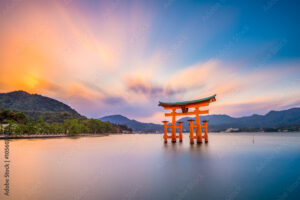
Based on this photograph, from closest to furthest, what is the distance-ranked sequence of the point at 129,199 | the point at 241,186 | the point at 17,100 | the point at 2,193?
the point at 129,199
the point at 2,193
the point at 241,186
the point at 17,100

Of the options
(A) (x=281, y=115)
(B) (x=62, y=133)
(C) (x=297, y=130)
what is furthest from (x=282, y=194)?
(A) (x=281, y=115)

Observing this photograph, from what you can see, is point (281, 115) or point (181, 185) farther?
point (281, 115)

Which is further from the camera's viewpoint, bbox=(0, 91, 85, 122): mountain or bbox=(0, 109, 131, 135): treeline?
bbox=(0, 91, 85, 122): mountain

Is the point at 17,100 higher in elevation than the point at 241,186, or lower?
higher

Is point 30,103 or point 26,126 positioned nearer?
point 26,126

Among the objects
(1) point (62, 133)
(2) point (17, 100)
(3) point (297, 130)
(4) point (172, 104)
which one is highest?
(2) point (17, 100)

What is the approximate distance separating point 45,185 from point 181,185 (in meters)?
5.47

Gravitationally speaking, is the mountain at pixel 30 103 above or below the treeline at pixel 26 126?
above

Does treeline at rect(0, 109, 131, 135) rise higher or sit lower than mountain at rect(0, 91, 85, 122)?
lower

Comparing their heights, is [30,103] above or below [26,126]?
above

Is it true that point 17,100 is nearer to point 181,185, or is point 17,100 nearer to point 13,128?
point 13,128

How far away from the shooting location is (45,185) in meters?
6.38

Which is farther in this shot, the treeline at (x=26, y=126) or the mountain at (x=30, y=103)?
the mountain at (x=30, y=103)

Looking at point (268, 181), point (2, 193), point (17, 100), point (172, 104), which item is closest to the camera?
point (2, 193)
